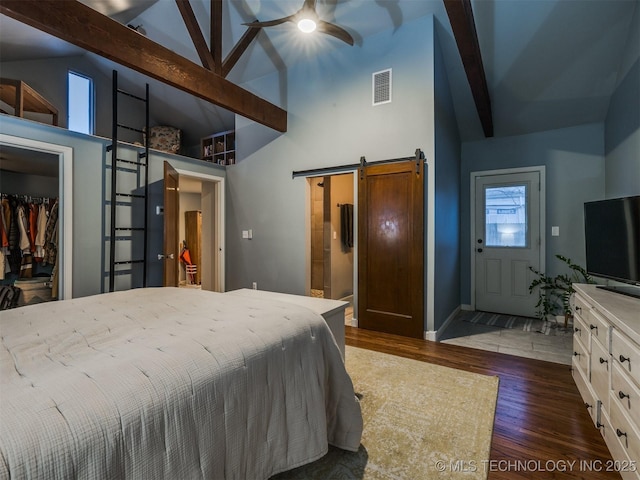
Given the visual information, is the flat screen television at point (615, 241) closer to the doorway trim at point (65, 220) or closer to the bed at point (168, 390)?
the bed at point (168, 390)

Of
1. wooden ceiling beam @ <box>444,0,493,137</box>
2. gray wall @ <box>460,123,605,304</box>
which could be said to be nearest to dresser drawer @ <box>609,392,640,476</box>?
wooden ceiling beam @ <box>444,0,493,137</box>

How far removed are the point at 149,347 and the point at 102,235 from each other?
3361mm

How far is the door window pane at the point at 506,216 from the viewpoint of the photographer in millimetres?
4312

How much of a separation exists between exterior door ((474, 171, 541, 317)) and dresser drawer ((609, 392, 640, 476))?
2.96m

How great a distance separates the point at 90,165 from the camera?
3.61 metres

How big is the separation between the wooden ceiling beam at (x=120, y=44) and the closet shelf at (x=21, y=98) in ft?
6.88

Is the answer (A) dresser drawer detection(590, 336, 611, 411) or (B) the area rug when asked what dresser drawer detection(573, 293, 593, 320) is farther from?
(B) the area rug

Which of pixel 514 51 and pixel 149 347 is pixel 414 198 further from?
pixel 149 347

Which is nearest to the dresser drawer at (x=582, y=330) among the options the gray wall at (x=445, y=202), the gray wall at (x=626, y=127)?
the gray wall at (x=445, y=202)

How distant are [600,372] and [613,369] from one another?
251mm

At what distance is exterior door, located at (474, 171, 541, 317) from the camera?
13.9 feet

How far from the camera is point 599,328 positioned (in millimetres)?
1841

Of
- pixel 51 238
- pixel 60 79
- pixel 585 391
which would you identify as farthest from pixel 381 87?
pixel 60 79

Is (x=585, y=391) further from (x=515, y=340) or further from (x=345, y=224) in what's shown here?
(x=345, y=224)
